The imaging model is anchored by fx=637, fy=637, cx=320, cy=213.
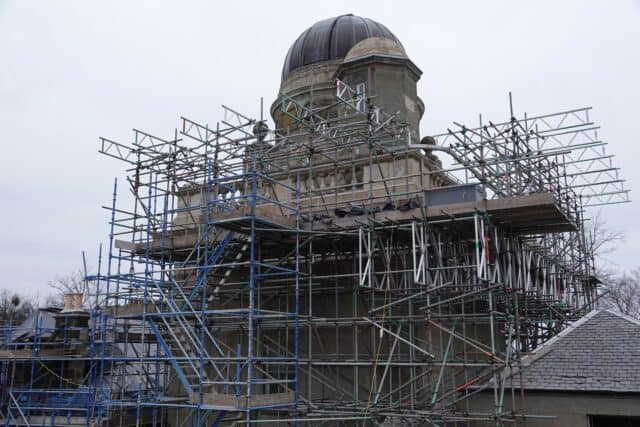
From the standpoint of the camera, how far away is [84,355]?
22.1 metres

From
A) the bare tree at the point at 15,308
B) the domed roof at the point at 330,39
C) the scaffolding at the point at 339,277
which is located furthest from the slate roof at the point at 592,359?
the bare tree at the point at 15,308

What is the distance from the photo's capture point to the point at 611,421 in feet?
44.4

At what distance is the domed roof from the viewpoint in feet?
91.1

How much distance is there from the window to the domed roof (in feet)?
60.6

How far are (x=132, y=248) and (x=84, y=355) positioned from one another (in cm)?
535

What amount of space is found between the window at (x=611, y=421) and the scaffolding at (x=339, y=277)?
5.28ft

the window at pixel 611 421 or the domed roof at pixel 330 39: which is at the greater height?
the domed roof at pixel 330 39

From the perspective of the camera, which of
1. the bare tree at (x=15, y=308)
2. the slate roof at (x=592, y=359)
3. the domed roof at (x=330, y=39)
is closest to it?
the slate roof at (x=592, y=359)

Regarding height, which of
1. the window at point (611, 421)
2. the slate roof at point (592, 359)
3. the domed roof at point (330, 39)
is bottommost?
the window at point (611, 421)

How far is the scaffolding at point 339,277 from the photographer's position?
14.6m

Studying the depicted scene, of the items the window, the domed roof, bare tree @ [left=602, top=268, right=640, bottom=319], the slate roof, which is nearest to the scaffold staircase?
the slate roof

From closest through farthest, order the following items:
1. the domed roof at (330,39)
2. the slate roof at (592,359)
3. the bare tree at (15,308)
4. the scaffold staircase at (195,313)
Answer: the slate roof at (592,359) → the scaffold staircase at (195,313) → the domed roof at (330,39) → the bare tree at (15,308)

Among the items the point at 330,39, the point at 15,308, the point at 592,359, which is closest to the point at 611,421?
the point at 592,359

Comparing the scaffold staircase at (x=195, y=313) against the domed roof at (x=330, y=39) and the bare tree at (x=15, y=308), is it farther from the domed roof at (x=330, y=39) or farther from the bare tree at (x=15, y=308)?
the bare tree at (x=15, y=308)
